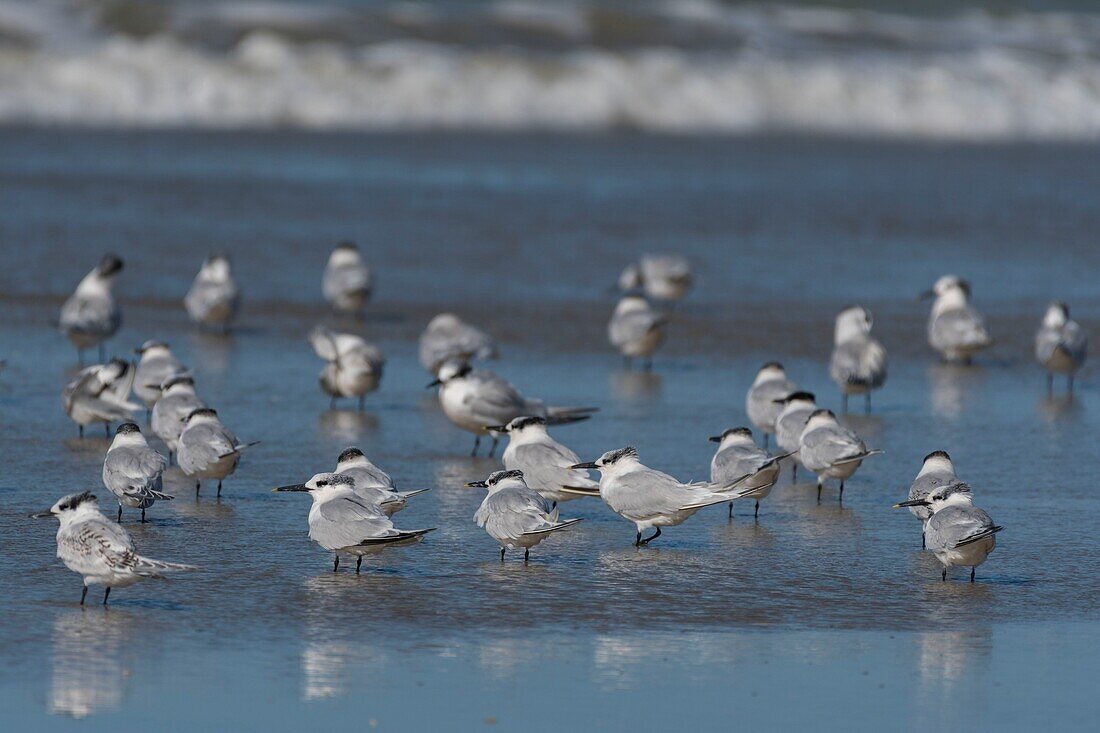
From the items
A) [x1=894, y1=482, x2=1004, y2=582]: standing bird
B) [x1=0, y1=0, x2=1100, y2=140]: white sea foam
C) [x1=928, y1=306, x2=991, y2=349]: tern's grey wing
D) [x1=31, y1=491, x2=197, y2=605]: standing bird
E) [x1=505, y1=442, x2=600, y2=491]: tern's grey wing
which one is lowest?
[x1=31, y1=491, x2=197, y2=605]: standing bird

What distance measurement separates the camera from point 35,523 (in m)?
9.00

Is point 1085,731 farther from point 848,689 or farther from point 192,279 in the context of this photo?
point 192,279

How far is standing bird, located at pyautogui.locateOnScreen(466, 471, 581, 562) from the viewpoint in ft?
27.4

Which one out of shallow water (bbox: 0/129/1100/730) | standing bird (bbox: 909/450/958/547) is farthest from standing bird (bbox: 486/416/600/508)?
standing bird (bbox: 909/450/958/547)

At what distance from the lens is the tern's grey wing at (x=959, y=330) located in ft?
48.1

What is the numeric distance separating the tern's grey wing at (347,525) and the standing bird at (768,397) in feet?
12.1

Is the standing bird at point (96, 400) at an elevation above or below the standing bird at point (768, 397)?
below

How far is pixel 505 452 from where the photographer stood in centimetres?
1003

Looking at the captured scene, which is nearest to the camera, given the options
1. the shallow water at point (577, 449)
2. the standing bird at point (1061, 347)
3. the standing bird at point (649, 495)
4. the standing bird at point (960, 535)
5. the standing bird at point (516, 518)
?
the shallow water at point (577, 449)

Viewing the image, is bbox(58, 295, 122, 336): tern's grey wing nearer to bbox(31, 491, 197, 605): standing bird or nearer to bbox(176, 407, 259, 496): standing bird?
bbox(176, 407, 259, 496): standing bird

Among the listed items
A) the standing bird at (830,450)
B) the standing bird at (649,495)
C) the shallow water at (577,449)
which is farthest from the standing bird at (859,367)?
the standing bird at (649,495)

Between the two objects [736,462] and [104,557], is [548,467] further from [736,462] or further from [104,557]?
[104,557]

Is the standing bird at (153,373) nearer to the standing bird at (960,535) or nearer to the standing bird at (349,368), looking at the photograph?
the standing bird at (349,368)

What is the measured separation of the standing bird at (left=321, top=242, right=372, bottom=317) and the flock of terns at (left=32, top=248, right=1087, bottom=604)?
251 centimetres
